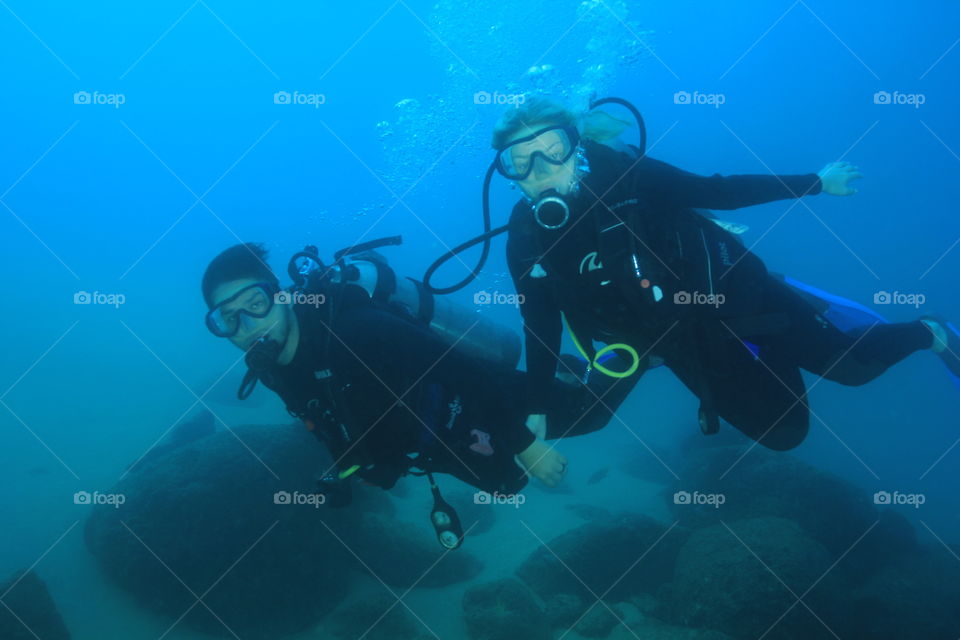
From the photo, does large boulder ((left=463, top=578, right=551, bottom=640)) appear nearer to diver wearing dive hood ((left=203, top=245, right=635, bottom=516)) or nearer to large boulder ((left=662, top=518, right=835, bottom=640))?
large boulder ((left=662, top=518, right=835, bottom=640))

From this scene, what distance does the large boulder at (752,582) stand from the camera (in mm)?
6113

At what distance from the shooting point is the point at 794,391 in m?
4.27

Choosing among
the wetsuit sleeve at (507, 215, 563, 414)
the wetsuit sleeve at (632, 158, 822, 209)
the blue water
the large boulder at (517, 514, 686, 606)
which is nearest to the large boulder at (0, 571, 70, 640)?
the blue water

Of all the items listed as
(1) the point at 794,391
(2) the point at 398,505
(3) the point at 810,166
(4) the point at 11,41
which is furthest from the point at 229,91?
(1) the point at 794,391

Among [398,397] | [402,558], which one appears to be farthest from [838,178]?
[402,558]

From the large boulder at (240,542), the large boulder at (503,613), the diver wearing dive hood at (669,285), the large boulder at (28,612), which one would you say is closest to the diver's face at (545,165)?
the diver wearing dive hood at (669,285)

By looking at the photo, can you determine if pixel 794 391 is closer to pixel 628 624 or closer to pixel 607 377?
pixel 607 377

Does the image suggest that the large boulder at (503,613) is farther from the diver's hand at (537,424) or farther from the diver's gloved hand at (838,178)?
the diver's gloved hand at (838,178)

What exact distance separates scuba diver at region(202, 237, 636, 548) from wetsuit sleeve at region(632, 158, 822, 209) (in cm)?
184

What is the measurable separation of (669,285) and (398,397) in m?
2.22

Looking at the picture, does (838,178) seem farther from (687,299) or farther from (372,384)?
(372,384)

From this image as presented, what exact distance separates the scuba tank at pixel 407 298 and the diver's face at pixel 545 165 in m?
1.51

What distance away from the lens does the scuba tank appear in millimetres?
4384

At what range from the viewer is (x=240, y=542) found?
24.5 ft
